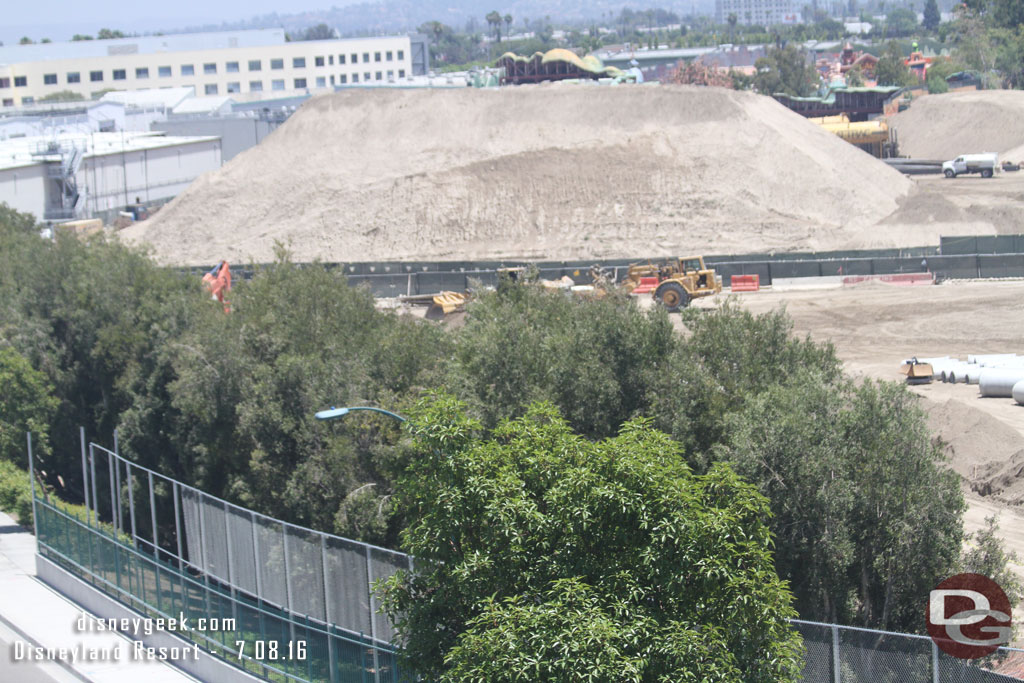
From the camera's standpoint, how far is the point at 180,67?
131m

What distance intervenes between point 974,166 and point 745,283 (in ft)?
123

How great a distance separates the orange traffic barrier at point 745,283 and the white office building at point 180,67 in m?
87.3

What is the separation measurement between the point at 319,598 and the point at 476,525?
5.64 m

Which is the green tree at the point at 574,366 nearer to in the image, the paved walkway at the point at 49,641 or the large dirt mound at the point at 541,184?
the paved walkway at the point at 49,641

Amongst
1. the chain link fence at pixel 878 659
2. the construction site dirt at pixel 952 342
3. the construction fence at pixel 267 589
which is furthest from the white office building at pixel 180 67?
the chain link fence at pixel 878 659

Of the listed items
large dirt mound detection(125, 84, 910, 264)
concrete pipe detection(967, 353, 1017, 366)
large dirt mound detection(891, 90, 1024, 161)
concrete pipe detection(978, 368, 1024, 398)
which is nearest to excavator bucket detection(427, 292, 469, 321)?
large dirt mound detection(125, 84, 910, 264)

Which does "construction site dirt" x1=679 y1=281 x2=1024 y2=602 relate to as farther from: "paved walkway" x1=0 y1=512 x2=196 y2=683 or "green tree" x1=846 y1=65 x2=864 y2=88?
"green tree" x1=846 y1=65 x2=864 y2=88

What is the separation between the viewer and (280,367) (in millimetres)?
25938

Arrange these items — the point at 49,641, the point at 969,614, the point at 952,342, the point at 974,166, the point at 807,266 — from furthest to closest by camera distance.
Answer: the point at 974,166, the point at 807,266, the point at 952,342, the point at 49,641, the point at 969,614

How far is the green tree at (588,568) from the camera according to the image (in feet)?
35.1

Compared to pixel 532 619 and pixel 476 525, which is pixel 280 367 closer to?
pixel 476 525

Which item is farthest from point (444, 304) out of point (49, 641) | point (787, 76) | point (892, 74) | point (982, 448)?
point (892, 74)

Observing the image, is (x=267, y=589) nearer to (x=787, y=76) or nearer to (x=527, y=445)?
(x=527, y=445)

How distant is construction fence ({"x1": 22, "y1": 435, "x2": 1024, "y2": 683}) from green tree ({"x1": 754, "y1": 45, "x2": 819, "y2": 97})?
117438 millimetres
